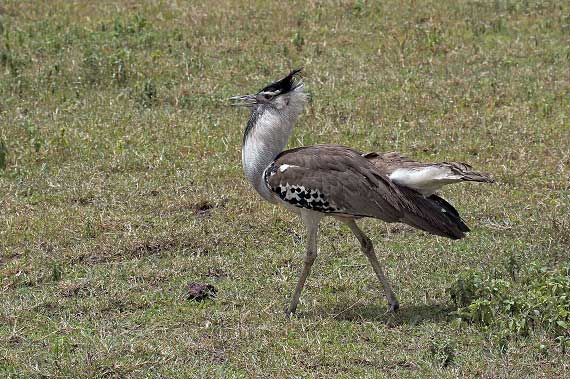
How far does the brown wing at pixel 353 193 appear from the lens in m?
6.66

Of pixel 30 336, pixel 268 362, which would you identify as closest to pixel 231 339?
pixel 268 362

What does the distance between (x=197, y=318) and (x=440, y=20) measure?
6.87 meters

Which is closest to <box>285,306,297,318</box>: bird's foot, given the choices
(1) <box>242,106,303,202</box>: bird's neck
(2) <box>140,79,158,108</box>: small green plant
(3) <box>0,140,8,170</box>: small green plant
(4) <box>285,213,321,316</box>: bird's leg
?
(4) <box>285,213,321,316</box>: bird's leg

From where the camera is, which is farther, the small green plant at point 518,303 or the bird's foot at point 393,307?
the bird's foot at point 393,307

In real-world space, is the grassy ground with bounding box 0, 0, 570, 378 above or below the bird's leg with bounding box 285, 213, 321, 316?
below

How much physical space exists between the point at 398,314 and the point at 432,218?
26.5 inches

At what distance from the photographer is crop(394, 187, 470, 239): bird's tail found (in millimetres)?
6621

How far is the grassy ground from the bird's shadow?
20 millimetres

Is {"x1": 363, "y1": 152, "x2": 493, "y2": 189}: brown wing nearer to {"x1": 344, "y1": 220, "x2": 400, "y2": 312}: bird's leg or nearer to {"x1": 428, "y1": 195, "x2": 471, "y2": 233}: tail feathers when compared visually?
{"x1": 428, "y1": 195, "x2": 471, "y2": 233}: tail feathers

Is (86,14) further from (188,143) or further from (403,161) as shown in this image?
(403,161)

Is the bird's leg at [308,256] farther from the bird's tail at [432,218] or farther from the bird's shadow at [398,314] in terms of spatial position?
the bird's tail at [432,218]

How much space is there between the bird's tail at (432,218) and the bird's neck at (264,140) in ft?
3.01

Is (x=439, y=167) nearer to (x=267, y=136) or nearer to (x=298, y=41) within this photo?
(x=267, y=136)

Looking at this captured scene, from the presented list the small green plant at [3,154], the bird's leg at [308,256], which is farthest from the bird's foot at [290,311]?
the small green plant at [3,154]
